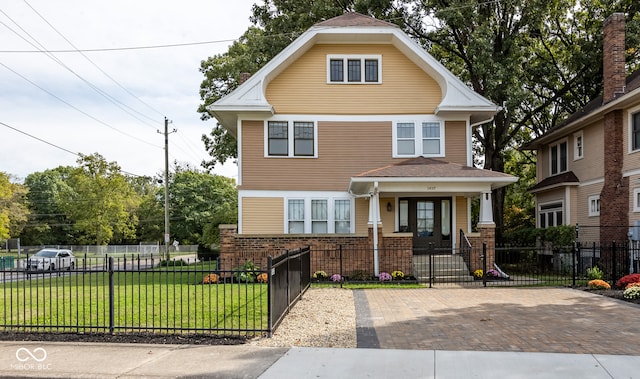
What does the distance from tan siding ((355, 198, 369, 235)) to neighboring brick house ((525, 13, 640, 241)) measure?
29.6 ft

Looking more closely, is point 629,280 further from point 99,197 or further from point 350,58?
point 99,197

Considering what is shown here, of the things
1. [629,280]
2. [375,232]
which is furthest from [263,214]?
[629,280]

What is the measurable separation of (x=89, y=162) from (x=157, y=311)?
1821 inches

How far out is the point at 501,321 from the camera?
1038 cm

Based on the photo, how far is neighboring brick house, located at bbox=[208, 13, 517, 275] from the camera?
67.4 feet

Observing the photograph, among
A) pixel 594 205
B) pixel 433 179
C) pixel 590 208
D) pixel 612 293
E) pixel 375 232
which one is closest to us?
pixel 612 293

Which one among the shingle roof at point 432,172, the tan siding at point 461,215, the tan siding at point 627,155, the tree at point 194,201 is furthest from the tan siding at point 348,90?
the tree at point 194,201

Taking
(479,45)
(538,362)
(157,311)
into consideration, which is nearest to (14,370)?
(157,311)

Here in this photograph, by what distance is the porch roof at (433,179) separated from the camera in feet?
58.3

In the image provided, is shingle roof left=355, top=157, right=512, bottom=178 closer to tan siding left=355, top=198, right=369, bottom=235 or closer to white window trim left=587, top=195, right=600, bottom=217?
tan siding left=355, top=198, right=369, bottom=235

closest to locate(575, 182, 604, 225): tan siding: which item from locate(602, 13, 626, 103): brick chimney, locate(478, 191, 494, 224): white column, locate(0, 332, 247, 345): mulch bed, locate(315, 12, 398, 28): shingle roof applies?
locate(602, 13, 626, 103): brick chimney

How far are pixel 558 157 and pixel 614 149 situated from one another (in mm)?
6378

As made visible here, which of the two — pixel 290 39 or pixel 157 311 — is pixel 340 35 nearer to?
pixel 290 39

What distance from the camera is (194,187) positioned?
66125 millimetres
